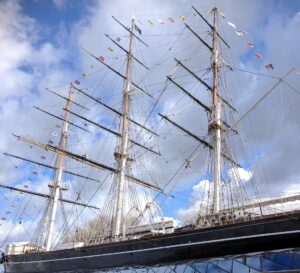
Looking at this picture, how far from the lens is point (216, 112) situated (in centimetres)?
2950

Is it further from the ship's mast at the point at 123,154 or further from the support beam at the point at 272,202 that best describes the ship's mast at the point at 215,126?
the ship's mast at the point at 123,154

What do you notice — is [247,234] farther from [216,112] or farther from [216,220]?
[216,112]

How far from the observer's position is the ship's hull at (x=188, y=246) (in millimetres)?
16344

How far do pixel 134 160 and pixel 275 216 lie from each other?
21.4 m

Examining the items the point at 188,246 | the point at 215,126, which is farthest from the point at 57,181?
the point at 188,246

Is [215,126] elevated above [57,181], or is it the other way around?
[57,181]

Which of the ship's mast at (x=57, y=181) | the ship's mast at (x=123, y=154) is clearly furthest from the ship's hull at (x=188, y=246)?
the ship's mast at (x=57, y=181)

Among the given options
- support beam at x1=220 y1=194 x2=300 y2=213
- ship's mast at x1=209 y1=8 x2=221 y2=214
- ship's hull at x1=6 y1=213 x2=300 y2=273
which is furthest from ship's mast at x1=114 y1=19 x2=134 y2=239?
support beam at x1=220 y1=194 x2=300 y2=213

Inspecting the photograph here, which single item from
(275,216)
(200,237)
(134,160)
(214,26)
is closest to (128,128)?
(134,160)

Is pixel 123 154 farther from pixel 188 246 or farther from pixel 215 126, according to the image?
pixel 188 246

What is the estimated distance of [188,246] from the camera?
19172 millimetres

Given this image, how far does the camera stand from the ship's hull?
1634 centimetres

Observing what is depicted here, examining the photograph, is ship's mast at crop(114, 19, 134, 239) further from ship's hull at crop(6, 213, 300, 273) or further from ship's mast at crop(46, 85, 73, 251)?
ship's mast at crop(46, 85, 73, 251)

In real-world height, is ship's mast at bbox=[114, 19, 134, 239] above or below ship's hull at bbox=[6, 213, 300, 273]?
above
